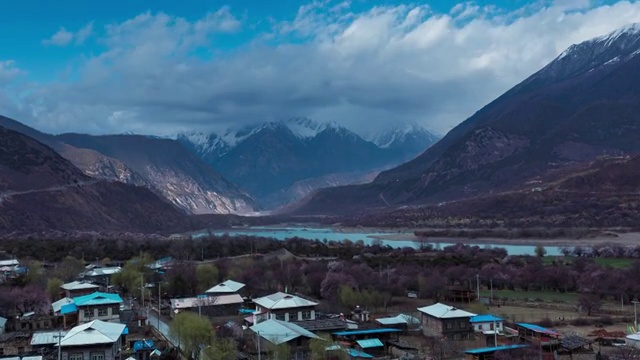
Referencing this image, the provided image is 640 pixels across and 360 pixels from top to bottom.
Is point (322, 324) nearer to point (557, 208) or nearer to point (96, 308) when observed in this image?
point (96, 308)

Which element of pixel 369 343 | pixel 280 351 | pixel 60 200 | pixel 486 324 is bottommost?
pixel 369 343

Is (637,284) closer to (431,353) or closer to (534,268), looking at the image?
(534,268)

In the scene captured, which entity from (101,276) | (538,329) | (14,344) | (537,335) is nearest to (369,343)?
(537,335)

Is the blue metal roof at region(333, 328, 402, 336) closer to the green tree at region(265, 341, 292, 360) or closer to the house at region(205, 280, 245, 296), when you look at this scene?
the green tree at region(265, 341, 292, 360)

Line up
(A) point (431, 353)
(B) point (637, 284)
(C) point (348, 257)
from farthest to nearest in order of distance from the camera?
(C) point (348, 257), (B) point (637, 284), (A) point (431, 353)

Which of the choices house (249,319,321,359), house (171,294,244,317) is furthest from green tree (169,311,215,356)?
house (171,294,244,317)

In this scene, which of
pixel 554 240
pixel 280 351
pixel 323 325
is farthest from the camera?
pixel 554 240

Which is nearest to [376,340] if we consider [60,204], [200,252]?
[200,252]

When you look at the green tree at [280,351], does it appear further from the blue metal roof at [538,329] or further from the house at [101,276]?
the house at [101,276]
